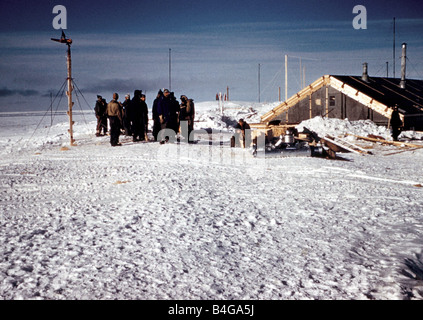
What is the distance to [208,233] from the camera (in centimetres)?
491

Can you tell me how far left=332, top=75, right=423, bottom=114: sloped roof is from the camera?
23.8 m

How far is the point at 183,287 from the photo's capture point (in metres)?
3.43

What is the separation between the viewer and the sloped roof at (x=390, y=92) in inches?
939

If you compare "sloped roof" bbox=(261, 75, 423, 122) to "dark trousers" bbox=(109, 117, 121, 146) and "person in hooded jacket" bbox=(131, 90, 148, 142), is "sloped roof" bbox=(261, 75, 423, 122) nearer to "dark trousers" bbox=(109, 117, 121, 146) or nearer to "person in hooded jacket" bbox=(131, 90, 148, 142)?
"person in hooded jacket" bbox=(131, 90, 148, 142)

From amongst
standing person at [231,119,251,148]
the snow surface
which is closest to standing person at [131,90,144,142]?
standing person at [231,119,251,148]

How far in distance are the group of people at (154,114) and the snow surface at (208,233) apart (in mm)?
4719

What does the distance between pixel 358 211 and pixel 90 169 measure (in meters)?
6.67

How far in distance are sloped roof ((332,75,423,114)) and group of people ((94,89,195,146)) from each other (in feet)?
45.5

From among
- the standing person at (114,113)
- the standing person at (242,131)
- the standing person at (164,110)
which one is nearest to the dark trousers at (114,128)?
the standing person at (114,113)

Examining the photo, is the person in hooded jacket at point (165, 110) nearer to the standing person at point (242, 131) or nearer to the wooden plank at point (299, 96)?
the standing person at point (242, 131)

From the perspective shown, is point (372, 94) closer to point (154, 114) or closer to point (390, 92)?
point (390, 92)

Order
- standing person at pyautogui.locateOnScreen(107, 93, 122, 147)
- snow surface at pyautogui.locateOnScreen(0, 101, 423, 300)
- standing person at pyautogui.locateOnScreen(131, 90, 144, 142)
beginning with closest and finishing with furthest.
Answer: snow surface at pyautogui.locateOnScreen(0, 101, 423, 300)
standing person at pyautogui.locateOnScreen(107, 93, 122, 147)
standing person at pyautogui.locateOnScreen(131, 90, 144, 142)
